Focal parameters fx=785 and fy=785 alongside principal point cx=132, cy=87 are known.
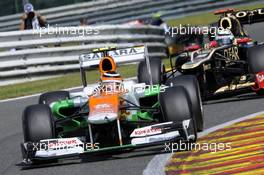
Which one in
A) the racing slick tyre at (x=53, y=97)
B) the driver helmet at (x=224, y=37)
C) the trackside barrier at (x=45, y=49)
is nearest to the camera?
the racing slick tyre at (x=53, y=97)

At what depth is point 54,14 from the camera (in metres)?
29.2

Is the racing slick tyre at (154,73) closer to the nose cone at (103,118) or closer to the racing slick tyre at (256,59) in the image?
the racing slick tyre at (256,59)

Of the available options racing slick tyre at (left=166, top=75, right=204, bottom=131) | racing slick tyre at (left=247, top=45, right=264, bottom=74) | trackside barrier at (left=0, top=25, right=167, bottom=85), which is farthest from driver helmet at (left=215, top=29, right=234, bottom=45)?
trackside barrier at (left=0, top=25, right=167, bottom=85)

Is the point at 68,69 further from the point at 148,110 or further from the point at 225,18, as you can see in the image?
the point at 148,110

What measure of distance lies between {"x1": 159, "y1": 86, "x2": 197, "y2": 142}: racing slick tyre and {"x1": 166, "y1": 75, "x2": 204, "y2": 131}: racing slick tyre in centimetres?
68

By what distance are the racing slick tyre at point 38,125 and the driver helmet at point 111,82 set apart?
2.86 ft

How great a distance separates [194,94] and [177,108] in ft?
3.65

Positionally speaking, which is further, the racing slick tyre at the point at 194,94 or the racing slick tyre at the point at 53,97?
the racing slick tyre at the point at 53,97

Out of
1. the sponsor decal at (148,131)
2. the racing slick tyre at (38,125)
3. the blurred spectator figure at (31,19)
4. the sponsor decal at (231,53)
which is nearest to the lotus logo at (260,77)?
the sponsor decal at (231,53)

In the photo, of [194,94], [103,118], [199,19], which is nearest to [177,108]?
[103,118]

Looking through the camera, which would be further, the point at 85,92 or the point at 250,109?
the point at 250,109

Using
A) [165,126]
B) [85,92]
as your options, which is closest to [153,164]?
[165,126]

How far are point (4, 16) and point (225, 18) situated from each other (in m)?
16.9

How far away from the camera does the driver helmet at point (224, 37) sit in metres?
13.2
